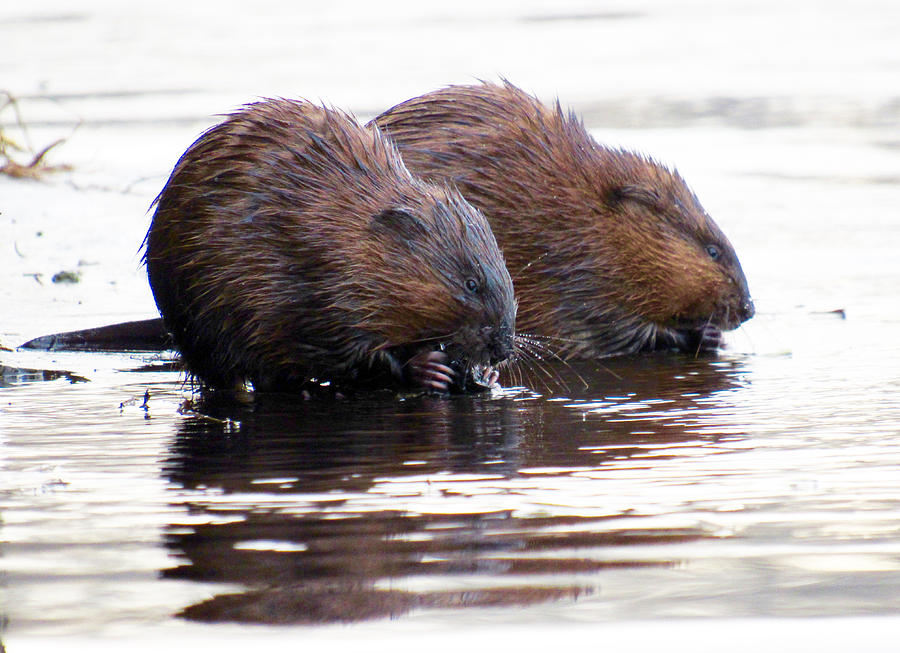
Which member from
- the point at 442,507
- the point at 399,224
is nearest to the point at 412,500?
the point at 442,507

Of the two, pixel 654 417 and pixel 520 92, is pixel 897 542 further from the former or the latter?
pixel 520 92

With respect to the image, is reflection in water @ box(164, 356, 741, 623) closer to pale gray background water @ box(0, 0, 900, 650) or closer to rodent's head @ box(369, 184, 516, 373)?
pale gray background water @ box(0, 0, 900, 650)

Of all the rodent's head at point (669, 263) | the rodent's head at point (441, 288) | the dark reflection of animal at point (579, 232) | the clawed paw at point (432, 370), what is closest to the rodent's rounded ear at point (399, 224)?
the rodent's head at point (441, 288)

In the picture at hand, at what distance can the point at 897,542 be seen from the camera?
2631mm

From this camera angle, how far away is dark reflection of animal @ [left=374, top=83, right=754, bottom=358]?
5168 mm

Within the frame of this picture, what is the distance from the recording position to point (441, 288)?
167 inches

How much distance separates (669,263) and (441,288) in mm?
1246

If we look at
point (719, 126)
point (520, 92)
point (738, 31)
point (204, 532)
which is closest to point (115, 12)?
point (738, 31)

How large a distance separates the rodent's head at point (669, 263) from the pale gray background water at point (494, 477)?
16cm

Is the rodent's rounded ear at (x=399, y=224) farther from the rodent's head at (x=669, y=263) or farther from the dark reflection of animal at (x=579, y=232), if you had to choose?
the rodent's head at (x=669, y=263)

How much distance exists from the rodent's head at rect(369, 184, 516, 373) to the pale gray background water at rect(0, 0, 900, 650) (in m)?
0.17

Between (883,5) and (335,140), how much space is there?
12897mm

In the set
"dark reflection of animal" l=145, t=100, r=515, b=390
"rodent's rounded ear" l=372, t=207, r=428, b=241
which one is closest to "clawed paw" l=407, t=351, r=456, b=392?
"dark reflection of animal" l=145, t=100, r=515, b=390

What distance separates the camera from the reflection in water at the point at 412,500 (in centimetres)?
239
